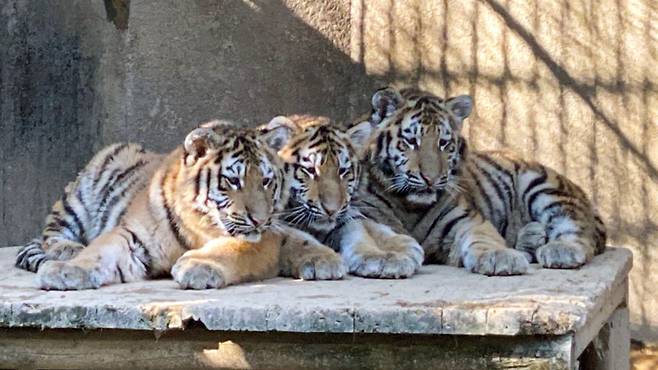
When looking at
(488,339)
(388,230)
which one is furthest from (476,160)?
(488,339)

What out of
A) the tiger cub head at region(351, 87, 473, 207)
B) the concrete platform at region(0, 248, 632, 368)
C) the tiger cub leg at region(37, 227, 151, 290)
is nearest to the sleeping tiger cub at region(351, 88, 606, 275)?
the tiger cub head at region(351, 87, 473, 207)

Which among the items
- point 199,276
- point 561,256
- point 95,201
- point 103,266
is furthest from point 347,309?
point 95,201

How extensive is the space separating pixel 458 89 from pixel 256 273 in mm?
2174

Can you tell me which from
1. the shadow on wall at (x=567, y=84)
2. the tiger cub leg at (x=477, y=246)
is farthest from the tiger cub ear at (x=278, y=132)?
the shadow on wall at (x=567, y=84)

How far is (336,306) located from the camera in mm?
3143

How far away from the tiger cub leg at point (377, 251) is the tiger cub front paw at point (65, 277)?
87 cm

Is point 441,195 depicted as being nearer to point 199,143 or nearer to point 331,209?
point 331,209

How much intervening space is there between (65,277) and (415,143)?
5.00 ft

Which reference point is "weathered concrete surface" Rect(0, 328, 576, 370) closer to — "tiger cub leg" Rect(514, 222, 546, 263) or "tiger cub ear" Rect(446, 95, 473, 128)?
"tiger cub leg" Rect(514, 222, 546, 263)

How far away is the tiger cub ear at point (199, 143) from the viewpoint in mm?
3965

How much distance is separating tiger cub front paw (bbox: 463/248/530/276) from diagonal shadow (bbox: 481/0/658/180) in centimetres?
177

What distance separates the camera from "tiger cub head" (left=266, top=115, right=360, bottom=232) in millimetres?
4266

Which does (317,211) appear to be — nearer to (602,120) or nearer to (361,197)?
(361,197)

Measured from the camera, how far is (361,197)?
4590mm
